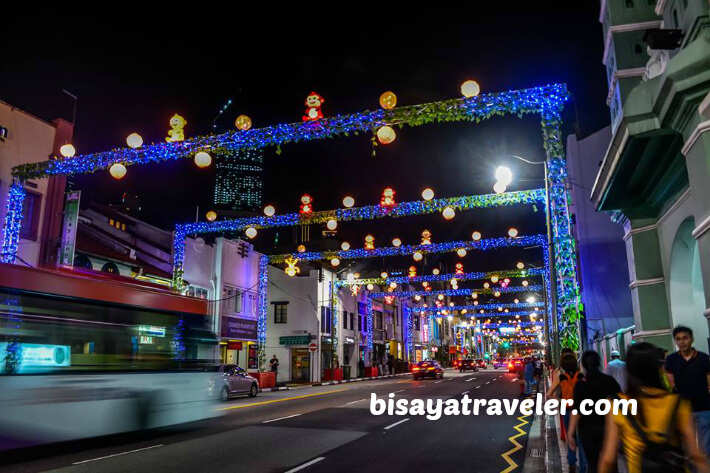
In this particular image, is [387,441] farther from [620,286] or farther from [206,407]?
[620,286]

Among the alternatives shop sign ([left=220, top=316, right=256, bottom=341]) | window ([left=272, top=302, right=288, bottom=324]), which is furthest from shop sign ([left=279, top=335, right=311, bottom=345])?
shop sign ([left=220, top=316, right=256, bottom=341])

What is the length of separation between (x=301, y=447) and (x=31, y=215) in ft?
56.7

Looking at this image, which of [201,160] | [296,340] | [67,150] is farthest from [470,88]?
[296,340]

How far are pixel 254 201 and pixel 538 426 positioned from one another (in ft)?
529

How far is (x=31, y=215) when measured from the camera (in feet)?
74.2

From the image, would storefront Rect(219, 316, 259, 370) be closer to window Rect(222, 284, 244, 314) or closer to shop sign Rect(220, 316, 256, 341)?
shop sign Rect(220, 316, 256, 341)

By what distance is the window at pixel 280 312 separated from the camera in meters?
46.8

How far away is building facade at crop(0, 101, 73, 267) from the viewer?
71.2 feet

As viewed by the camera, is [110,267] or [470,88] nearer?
[470,88]

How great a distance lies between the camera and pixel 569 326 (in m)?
15.2

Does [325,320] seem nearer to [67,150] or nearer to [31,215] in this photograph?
[31,215]

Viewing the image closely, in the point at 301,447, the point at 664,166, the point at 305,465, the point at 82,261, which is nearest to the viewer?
the point at 305,465

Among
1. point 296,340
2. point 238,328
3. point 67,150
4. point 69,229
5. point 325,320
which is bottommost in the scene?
point 296,340

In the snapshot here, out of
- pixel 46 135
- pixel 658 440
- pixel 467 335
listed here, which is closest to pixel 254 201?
pixel 467 335
